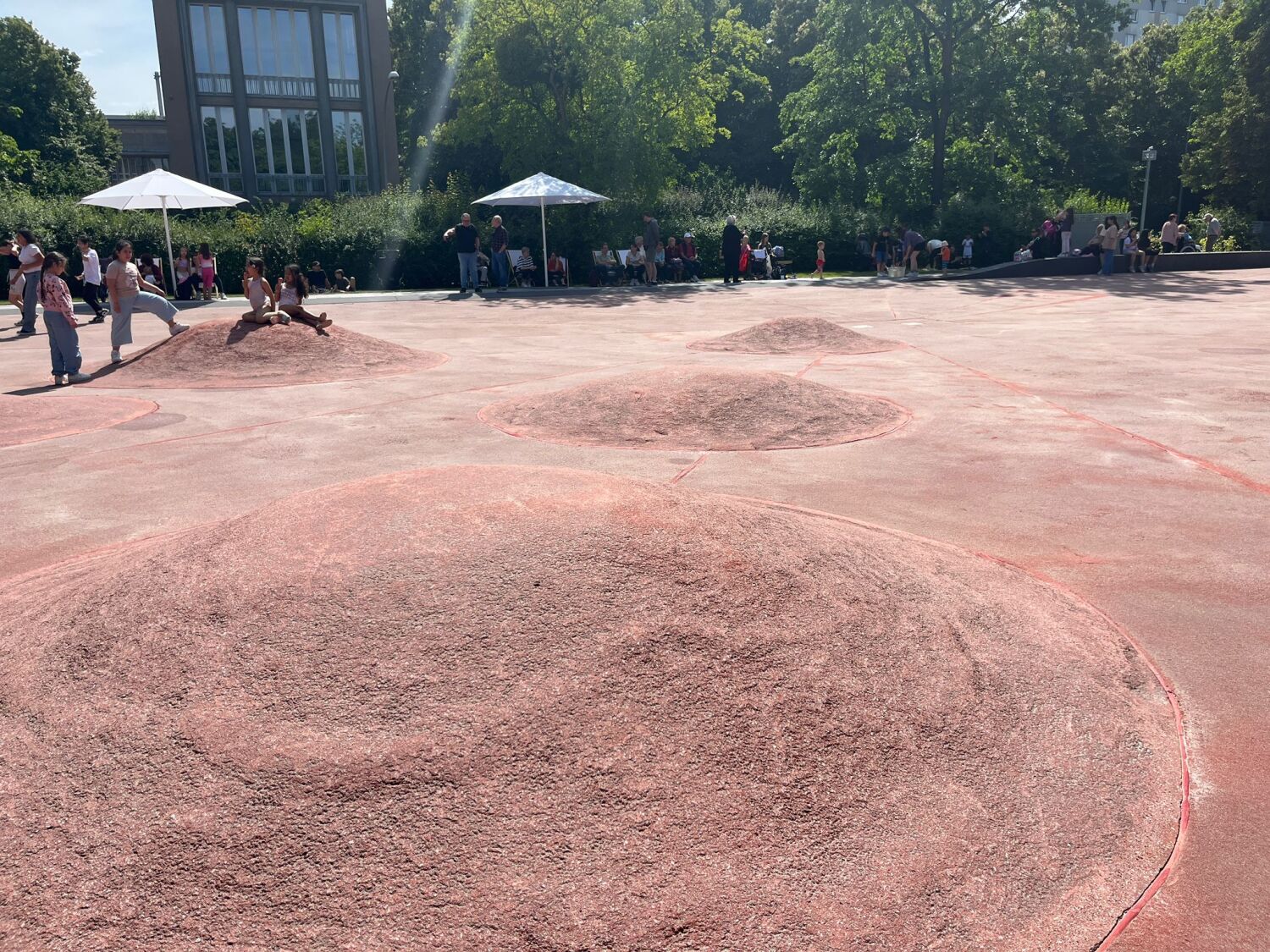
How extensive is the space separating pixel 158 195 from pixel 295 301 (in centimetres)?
979

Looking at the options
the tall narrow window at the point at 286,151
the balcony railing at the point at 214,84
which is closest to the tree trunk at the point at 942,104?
the tall narrow window at the point at 286,151

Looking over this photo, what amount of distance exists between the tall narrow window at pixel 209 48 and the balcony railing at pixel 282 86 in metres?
0.92

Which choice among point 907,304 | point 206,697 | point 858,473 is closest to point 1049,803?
point 206,697

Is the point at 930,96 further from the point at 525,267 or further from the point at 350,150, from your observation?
the point at 350,150

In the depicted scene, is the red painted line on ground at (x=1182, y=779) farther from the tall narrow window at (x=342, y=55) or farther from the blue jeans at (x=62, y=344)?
the tall narrow window at (x=342, y=55)

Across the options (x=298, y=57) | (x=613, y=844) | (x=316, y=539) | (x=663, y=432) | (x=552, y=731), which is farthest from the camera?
(x=298, y=57)

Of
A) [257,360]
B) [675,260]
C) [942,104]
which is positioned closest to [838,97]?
[942,104]

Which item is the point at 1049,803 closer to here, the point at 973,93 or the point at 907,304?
the point at 907,304

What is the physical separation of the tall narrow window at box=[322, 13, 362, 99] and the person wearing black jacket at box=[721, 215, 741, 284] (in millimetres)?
20393

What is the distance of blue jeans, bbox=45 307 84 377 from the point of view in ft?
42.9

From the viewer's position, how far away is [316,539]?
460 centimetres

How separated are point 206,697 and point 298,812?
0.74 metres

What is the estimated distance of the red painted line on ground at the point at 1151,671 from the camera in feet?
10.6

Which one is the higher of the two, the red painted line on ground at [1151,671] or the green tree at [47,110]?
the green tree at [47,110]
